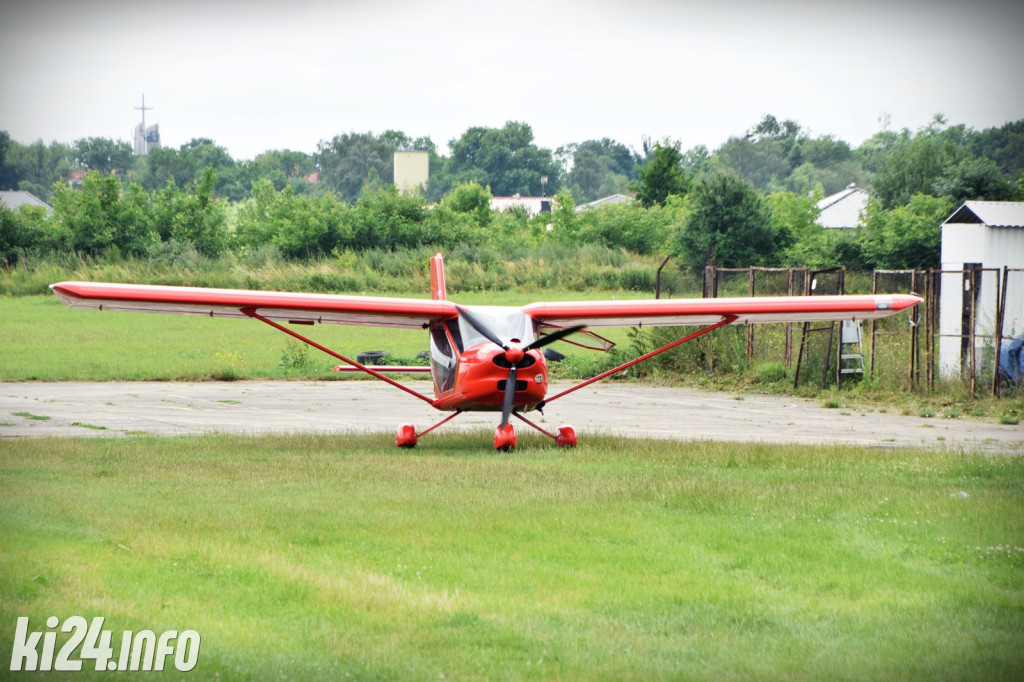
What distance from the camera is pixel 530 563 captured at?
23.9 ft

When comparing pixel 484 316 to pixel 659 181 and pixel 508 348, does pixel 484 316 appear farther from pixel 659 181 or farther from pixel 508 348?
pixel 659 181

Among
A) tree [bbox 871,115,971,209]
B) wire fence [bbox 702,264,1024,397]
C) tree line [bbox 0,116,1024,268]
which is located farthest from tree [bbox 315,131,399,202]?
wire fence [bbox 702,264,1024,397]

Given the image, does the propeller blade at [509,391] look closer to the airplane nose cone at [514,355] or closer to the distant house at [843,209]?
the airplane nose cone at [514,355]

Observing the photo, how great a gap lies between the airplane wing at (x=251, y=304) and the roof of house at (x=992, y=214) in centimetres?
1350

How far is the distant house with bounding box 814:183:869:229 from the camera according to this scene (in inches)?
2921

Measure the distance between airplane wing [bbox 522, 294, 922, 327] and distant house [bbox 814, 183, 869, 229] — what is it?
59.7 metres

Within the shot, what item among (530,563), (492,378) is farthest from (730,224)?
(530,563)

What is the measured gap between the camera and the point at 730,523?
28.8ft

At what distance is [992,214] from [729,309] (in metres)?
11.9

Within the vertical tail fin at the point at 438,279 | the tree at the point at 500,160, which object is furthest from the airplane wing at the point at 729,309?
the tree at the point at 500,160

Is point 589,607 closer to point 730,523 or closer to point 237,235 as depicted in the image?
point 730,523

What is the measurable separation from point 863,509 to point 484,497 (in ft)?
11.9

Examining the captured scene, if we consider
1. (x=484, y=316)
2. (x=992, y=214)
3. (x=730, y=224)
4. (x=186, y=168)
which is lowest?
(x=484, y=316)

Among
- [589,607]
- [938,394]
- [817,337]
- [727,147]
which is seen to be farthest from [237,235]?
[727,147]
